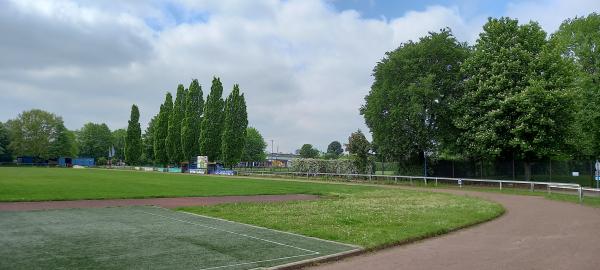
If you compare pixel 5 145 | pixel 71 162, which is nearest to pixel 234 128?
pixel 71 162

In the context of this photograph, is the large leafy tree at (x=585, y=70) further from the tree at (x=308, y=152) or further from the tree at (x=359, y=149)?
the tree at (x=308, y=152)

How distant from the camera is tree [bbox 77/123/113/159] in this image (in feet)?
438

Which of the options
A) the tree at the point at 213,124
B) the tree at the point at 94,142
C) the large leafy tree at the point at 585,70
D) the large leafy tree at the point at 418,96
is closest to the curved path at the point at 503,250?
the large leafy tree at the point at 418,96

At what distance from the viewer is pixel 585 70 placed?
42719mm

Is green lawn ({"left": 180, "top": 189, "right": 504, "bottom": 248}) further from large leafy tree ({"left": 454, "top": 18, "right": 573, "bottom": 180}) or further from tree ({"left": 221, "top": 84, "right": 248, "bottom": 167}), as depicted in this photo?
tree ({"left": 221, "top": 84, "right": 248, "bottom": 167})

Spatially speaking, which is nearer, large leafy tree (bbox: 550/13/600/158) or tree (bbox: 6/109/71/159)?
large leafy tree (bbox: 550/13/600/158)

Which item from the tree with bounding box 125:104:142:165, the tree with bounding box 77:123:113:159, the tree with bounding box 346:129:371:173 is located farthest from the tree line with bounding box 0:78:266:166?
the tree with bounding box 346:129:371:173

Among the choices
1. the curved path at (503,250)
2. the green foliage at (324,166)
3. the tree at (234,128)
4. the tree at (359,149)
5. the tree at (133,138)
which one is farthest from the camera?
the tree at (133,138)

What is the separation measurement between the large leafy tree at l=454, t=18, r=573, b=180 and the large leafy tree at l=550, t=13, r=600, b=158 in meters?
1.84

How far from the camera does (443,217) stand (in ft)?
51.8

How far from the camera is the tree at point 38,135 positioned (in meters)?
106

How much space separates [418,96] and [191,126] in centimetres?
4757

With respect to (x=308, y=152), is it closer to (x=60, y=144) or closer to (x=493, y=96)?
(x=60, y=144)

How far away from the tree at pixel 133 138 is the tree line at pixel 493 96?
6356 centimetres
